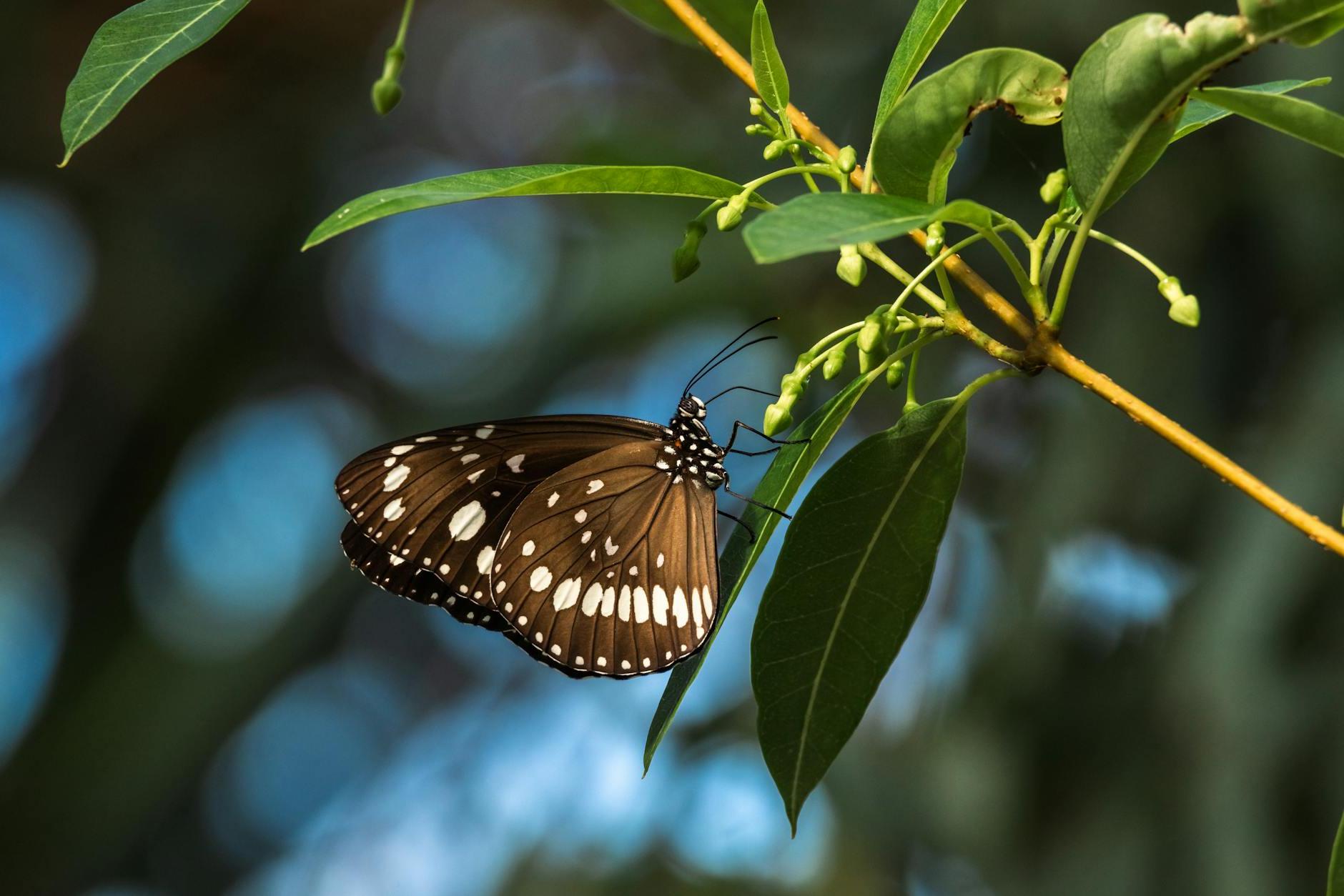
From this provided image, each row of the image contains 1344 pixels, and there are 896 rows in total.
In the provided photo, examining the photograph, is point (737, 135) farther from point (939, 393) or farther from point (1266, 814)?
point (1266, 814)

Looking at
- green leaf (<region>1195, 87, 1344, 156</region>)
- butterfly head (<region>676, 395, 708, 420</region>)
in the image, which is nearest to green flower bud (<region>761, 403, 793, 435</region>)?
green leaf (<region>1195, 87, 1344, 156</region>)

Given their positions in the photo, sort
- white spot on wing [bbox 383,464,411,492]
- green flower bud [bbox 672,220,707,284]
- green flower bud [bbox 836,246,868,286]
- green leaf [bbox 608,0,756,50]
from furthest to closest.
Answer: white spot on wing [bbox 383,464,411,492] → green leaf [bbox 608,0,756,50] → green flower bud [bbox 672,220,707,284] → green flower bud [bbox 836,246,868,286]

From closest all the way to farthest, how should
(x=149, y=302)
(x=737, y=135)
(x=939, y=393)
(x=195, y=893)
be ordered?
(x=939, y=393)
(x=737, y=135)
(x=195, y=893)
(x=149, y=302)

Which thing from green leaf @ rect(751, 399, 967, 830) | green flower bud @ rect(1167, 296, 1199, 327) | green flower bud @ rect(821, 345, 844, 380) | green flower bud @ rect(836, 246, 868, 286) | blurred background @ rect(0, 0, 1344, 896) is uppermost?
green flower bud @ rect(836, 246, 868, 286)

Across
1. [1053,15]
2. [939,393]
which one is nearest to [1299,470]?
[939,393]

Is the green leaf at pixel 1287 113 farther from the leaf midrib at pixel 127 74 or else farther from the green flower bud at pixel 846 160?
the leaf midrib at pixel 127 74

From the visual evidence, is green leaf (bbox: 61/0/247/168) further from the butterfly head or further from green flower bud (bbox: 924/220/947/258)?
the butterfly head

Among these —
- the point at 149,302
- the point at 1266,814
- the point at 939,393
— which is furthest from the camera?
the point at 149,302

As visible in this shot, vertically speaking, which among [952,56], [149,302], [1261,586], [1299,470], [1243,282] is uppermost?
[952,56]

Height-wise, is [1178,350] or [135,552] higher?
[1178,350]
